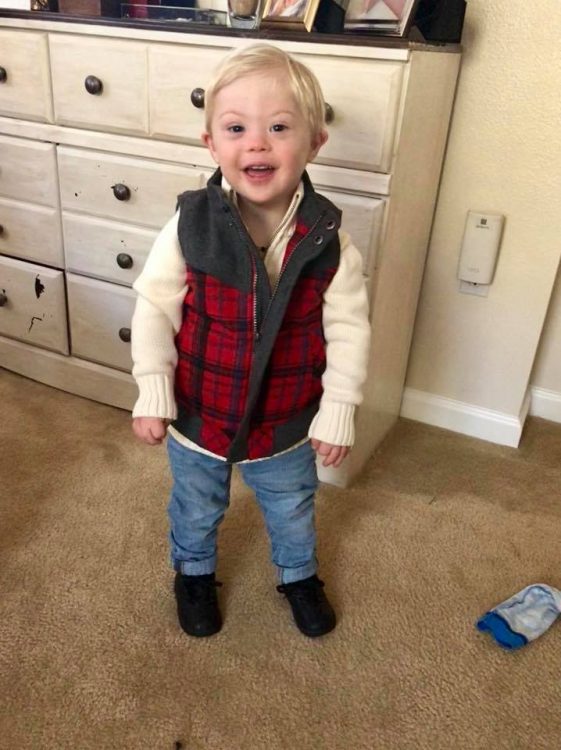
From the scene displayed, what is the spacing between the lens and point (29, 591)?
1.18 meters

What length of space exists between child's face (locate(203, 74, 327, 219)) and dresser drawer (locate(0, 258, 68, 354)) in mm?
904

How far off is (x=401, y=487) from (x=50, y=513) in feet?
2.43

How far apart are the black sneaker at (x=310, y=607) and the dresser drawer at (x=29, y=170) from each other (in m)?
1.04

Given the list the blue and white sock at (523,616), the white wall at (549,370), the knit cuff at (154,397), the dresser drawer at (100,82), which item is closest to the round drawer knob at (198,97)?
the dresser drawer at (100,82)

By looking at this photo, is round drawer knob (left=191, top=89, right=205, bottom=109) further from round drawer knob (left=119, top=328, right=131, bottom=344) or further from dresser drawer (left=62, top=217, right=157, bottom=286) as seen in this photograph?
round drawer knob (left=119, top=328, right=131, bottom=344)

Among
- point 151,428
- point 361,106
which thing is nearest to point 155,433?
point 151,428

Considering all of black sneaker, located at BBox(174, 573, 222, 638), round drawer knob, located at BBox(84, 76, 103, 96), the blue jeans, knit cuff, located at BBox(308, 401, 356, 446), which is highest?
round drawer knob, located at BBox(84, 76, 103, 96)

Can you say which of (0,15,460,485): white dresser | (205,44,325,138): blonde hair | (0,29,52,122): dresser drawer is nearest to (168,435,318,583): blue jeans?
(0,15,460,485): white dresser

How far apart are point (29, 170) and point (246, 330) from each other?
0.94 meters

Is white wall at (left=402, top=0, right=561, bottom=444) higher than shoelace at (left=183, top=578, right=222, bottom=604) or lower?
higher

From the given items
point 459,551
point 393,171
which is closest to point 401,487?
point 459,551

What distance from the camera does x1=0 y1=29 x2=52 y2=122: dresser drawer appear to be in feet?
4.85

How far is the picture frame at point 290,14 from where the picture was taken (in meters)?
1.23

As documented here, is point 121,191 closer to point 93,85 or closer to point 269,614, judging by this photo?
point 93,85
